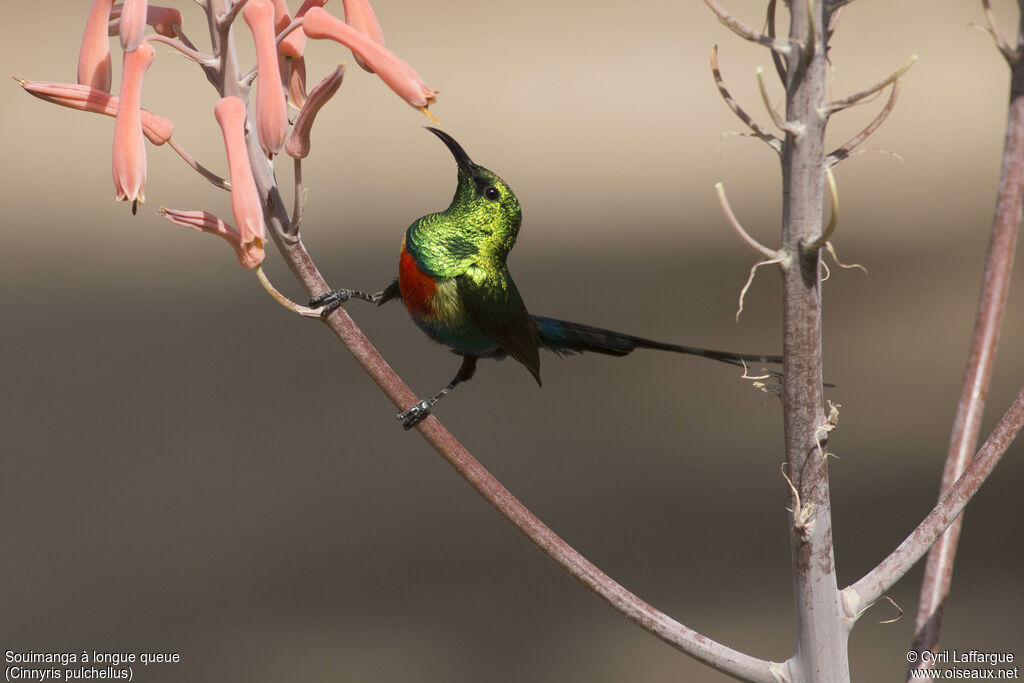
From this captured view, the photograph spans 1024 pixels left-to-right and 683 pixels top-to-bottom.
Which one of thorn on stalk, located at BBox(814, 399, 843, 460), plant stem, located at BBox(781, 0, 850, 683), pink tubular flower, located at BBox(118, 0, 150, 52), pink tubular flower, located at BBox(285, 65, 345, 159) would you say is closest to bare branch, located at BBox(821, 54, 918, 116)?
plant stem, located at BBox(781, 0, 850, 683)

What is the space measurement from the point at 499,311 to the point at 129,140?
36cm

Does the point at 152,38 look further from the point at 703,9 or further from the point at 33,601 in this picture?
the point at 703,9

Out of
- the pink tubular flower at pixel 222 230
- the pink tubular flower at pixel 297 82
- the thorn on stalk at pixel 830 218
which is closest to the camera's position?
the thorn on stalk at pixel 830 218

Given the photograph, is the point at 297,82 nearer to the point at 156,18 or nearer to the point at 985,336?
the point at 156,18

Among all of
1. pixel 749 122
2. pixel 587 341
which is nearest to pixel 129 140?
pixel 749 122

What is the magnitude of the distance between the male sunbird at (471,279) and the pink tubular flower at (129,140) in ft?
0.91

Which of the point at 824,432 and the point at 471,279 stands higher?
the point at 471,279

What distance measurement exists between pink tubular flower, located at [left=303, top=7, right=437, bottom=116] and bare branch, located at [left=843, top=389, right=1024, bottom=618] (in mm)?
369

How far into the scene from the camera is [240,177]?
59 cm

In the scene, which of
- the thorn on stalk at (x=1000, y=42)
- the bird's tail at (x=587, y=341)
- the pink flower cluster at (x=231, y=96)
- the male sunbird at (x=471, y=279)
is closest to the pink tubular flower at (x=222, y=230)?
the pink flower cluster at (x=231, y=96)

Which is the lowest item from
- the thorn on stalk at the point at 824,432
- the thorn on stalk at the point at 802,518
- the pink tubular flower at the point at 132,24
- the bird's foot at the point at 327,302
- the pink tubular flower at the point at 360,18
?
the thorn on stalk at the point at 802,518

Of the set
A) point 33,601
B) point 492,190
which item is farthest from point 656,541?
point 492,190

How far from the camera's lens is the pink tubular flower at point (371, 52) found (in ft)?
2.03

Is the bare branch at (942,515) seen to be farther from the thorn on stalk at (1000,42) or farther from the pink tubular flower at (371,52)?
the pink tubular flower at (371,52)
